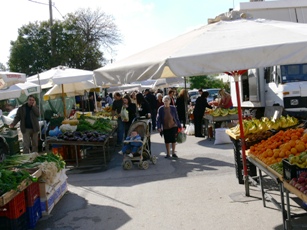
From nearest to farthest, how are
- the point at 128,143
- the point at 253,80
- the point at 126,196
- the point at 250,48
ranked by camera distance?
the point at 250,48, the point at 126,196, the point at 128,143, the point at 253,80

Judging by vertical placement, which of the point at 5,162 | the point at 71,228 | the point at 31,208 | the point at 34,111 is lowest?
the point at 71,228

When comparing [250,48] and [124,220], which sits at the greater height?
[250,48]

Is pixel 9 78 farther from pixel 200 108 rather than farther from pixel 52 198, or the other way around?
pixel 200 108

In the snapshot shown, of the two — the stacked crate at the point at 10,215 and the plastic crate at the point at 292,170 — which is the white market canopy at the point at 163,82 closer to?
the stacked crate at the point at 10,215

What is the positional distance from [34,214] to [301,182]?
13.0 feet

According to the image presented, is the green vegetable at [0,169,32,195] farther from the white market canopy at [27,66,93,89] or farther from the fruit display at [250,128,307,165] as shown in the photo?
the white market canopy at [27,66,93,89]

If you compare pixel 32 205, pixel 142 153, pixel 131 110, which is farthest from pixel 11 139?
pixel 32 205

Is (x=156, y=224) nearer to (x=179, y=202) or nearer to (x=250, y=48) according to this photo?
(x=179, y=202)

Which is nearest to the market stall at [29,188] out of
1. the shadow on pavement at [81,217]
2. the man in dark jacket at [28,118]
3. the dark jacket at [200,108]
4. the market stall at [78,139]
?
the shadow on pavement at [81,217]

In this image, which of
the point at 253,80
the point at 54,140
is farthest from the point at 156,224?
the point at 253,80

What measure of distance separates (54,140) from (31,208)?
4.77m

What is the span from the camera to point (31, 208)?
18.6 ft

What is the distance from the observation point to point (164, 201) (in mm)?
6672

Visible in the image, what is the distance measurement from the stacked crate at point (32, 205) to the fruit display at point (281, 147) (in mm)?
3505
